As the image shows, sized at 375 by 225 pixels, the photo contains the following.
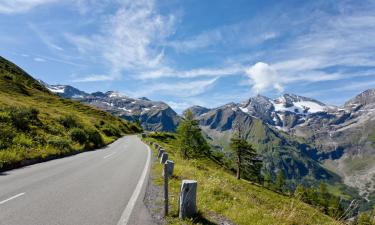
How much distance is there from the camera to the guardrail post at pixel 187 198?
8484 mm

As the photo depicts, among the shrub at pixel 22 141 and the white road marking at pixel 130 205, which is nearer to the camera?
the white road marking at pixel 130 205

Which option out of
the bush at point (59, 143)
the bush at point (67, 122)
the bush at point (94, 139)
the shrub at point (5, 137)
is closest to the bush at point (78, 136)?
the bush at point (94, 139)

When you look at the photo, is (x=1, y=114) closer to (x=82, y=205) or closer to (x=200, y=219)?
(x=82, y=205)

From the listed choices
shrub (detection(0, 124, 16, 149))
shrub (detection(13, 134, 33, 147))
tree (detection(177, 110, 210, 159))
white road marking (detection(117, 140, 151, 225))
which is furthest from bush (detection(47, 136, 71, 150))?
tree (detection(177, 110, 210, 159))

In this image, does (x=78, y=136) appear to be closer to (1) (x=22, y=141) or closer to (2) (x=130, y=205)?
(1) (x=22, y=141)

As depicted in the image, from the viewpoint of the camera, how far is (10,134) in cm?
2322

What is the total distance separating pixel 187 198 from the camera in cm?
863

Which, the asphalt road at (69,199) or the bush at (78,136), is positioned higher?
the bush at (78,136)

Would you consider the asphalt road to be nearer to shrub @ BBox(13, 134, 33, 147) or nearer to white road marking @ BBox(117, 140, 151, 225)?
white road marking @ BBox(117, 140, 151, 225)

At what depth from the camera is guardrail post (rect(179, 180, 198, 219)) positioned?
8.48 m

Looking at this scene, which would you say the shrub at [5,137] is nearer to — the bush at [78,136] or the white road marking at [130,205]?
the white road marking at [130,205]

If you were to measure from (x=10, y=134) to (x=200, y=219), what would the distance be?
66.5 ft

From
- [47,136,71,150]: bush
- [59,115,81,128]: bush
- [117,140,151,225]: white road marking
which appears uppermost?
[59,115,81,128]: bush

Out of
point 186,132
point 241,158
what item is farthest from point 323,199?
point 186,132
